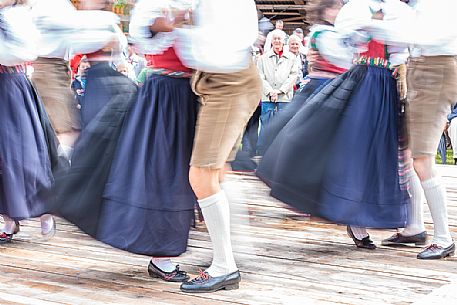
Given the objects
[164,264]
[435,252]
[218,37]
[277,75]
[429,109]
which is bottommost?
[277,75]

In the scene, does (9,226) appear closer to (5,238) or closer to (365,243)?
(5,238)

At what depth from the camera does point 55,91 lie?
4707 millimetres

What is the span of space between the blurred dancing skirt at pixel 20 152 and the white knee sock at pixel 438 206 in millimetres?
1729

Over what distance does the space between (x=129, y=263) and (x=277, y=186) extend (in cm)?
81

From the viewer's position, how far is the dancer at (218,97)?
2.98 meters

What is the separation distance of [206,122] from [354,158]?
1038 mm

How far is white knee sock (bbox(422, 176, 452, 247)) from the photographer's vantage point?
384cm

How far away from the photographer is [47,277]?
3.47 meters

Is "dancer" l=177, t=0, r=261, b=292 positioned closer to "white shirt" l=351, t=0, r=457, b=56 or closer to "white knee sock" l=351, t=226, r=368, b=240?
"white shirt" l=351, t=0, r=457, b=56

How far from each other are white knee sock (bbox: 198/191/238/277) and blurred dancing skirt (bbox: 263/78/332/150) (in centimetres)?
129

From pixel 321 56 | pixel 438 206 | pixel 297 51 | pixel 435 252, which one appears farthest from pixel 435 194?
pixel 297 51

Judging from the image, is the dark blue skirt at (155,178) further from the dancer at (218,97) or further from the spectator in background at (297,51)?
the spectator in background at (297,51)

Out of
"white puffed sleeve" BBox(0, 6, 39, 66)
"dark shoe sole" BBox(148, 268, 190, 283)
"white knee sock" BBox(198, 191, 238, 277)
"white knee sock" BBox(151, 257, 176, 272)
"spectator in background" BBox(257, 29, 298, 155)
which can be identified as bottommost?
"spectator in background" BBox(257, 29, 298, 155)

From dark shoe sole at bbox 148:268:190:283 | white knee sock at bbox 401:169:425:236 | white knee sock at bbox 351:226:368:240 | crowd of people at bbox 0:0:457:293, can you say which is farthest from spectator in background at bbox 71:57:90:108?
white knee sock at bbox 401:169:425:236
